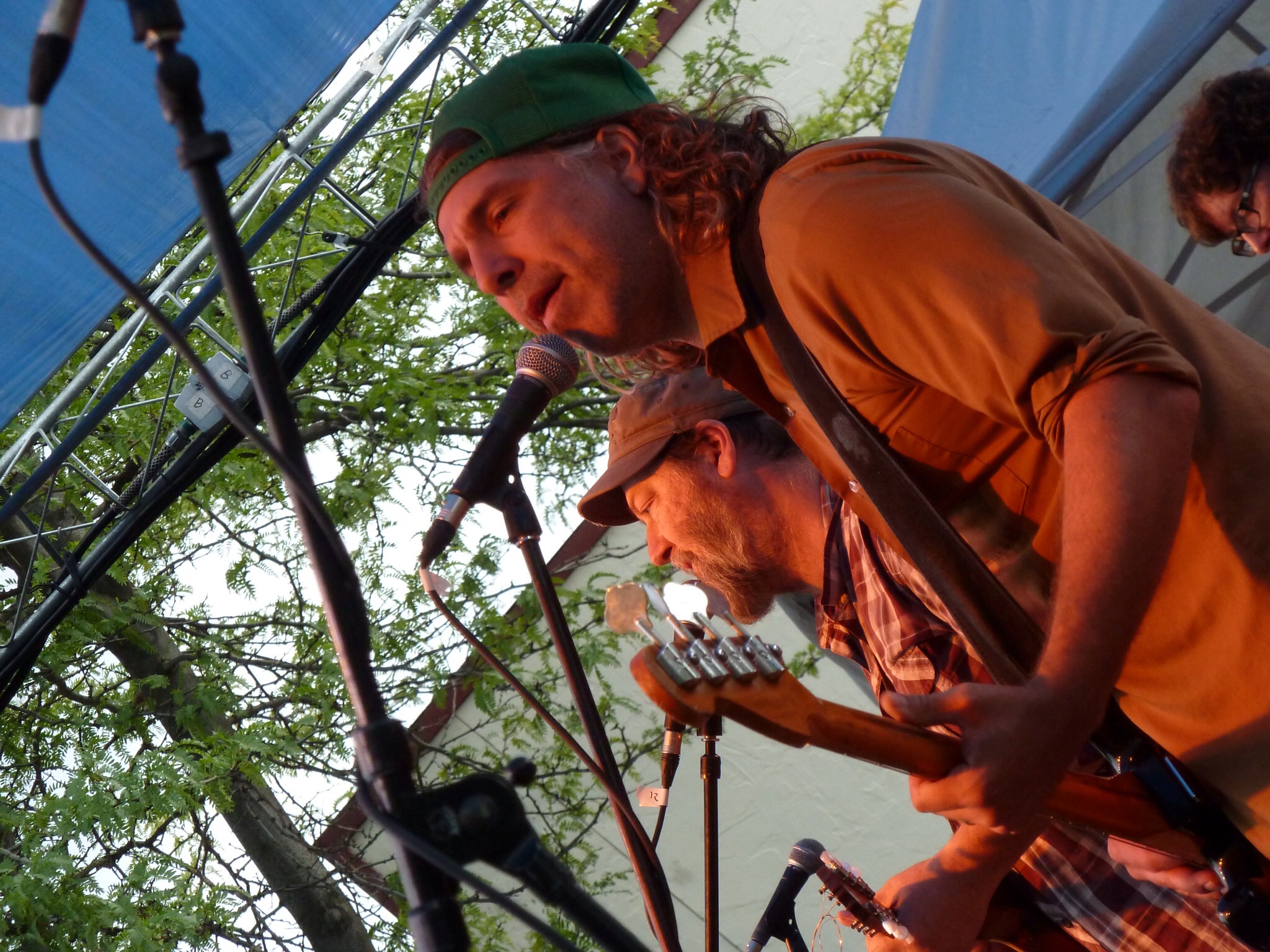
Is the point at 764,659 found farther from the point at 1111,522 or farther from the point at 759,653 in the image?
the point at 1111,522

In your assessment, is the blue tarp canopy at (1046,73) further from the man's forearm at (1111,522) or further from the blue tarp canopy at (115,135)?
the man's forearm at (1111,522)

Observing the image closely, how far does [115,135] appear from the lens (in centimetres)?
297

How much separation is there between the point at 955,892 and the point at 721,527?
88cm

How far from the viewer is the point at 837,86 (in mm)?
7641

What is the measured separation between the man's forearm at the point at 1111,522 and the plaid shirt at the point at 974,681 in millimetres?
744

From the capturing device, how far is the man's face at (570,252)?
5.65 ft

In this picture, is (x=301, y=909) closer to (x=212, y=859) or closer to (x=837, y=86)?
(x=212, y=859)

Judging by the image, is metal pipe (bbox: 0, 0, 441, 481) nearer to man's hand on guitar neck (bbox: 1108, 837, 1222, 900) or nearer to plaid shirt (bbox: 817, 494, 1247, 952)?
plaid shirt (bbox: 817, 494, 1247, 952)

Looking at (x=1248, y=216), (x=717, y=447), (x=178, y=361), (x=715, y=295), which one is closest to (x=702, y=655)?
(x=715, y=295)

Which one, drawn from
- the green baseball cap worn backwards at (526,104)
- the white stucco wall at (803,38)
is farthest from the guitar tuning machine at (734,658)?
the white stucco wall at (803,38)

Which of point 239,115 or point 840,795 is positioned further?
point 840,795

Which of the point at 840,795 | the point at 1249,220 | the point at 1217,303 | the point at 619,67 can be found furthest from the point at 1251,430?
the point at 840,795

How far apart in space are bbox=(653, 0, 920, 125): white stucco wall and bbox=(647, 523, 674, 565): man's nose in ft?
18.3

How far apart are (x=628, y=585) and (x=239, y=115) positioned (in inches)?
100
